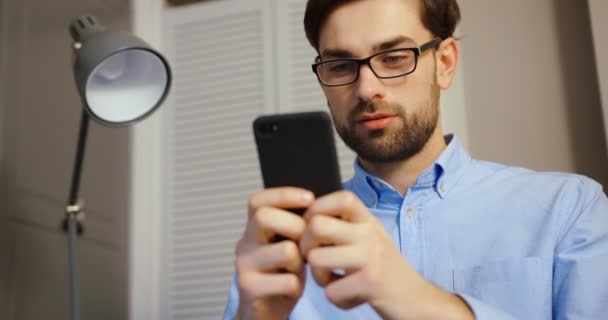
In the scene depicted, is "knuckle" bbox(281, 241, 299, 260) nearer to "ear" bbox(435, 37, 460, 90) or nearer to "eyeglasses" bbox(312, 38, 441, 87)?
"eyeglasses" bbox(312, 38, 441, 87)

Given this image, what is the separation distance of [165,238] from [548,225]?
1.24 metres

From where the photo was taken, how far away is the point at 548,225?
0.82 metres

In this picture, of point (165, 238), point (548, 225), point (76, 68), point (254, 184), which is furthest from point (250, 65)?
point (548, 225)

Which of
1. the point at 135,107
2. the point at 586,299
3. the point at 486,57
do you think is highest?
the point at 486,57

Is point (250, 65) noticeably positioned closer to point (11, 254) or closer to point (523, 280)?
point (11, 254)

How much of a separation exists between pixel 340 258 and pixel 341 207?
4 centimetres

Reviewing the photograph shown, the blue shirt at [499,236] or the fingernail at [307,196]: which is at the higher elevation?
the fingernail at [307,196]

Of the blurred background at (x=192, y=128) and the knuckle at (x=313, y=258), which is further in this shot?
the blurred background at (x=192, y=128)

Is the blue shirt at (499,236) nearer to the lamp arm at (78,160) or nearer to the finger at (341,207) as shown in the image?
the finger at (341,207)

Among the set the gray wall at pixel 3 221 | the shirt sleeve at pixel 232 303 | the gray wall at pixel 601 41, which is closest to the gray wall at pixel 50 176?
the gray wall at pixel 3 221

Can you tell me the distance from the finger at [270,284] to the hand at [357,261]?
22 mm

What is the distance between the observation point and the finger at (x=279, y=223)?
0.52 meters

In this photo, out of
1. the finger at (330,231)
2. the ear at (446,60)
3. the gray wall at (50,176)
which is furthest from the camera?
the gray wall at (50,176)

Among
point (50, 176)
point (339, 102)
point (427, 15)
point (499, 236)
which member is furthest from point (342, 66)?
point (50, 176)
